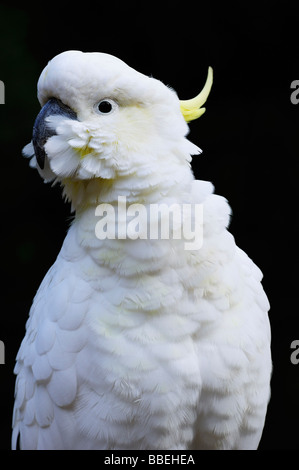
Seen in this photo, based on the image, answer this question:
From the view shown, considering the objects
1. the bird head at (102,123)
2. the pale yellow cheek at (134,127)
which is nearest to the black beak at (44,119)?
the bird head at (102,123)

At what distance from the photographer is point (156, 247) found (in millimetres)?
1596

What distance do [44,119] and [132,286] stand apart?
418 millimetres

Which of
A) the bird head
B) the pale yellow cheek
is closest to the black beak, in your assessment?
the bird head

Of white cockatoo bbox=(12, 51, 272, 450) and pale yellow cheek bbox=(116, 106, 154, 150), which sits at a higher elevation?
pale yellow cheek bbox=(116, 106, 154, 150)

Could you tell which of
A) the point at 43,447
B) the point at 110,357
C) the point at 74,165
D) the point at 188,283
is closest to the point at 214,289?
the point at 188,283

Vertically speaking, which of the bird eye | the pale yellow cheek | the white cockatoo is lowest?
the white cockatoo

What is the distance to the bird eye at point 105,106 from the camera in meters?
1.56

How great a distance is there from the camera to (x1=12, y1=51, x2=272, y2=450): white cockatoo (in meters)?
1.56

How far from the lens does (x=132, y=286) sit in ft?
5.27

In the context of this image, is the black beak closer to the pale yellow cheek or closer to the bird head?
the bird head

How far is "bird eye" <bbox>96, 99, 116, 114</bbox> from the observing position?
1.56 metres

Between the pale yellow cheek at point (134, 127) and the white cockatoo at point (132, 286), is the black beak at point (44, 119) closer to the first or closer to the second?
the white cockatoo at point (132, 286)

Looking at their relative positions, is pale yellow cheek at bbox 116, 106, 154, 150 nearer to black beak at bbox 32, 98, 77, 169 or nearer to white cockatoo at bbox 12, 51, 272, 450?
white cockatoo at bbox 12, 51, 272, 450

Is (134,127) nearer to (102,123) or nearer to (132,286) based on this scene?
(102,123)
